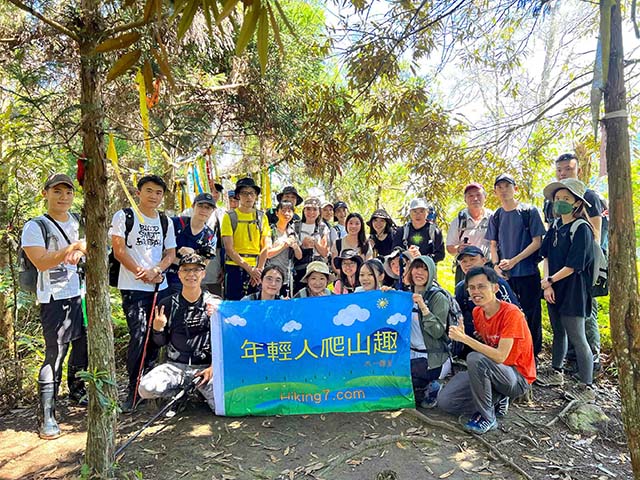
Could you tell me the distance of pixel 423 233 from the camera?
5.11 meters

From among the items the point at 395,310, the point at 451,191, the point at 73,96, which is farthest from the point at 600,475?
the point at 73,96

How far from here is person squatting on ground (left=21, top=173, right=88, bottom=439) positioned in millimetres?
3441

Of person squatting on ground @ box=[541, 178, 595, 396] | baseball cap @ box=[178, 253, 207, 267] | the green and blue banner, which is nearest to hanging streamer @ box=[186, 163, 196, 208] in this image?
baseball cap @ box=[178, 253, 207, 267]

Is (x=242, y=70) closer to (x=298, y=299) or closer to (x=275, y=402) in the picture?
(x=298, y=299)

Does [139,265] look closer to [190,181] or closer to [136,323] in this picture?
[136,323]

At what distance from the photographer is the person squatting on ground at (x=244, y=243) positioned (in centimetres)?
482

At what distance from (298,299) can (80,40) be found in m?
2.49

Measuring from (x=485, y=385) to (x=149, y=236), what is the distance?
121 inches

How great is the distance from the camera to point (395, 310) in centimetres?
394

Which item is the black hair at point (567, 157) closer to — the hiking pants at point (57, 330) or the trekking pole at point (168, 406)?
the trekking pole at point (168, 406)

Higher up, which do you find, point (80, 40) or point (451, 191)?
point (80, 40)

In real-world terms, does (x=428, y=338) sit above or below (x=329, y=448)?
above

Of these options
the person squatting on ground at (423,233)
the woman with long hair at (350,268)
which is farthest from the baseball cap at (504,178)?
the woman with long hair at (350,268)

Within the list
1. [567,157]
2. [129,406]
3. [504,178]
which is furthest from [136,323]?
[567,157]
